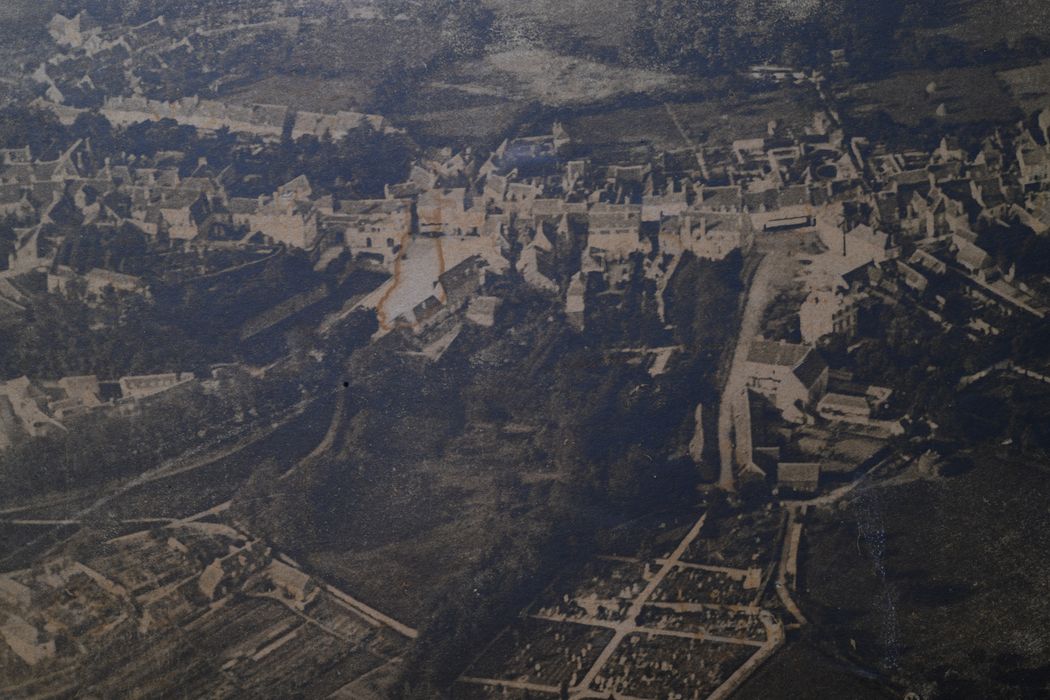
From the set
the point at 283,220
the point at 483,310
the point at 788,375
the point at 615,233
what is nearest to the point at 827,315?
the point at 788,375

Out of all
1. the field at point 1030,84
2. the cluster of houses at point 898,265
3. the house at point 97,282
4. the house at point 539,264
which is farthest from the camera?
the house at point 97,282

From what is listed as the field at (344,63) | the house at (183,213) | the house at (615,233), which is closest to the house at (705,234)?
the house at (615,233)

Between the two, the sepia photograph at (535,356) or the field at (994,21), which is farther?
the field at (994,21)

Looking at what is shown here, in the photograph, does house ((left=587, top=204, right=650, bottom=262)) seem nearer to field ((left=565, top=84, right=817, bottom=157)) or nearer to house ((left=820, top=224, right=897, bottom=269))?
field ((left=565, top=84, right=817, bottom=157))

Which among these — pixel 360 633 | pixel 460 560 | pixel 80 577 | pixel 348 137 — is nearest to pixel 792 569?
pixel 460 560

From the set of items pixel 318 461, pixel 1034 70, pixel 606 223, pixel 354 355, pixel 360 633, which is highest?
pixel 1034 70

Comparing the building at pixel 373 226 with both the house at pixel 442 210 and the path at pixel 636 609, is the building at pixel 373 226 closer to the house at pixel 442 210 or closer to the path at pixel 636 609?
the house at pixel 442 210

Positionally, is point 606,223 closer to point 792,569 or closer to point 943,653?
point 792,569
